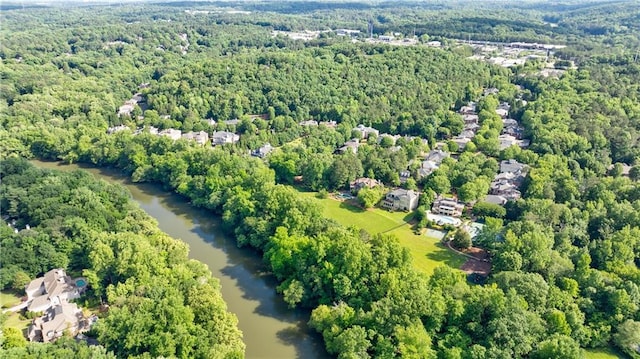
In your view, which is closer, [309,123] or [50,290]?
[50,290]

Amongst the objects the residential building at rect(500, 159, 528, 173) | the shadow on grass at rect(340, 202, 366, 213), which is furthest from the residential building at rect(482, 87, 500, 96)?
the shadow on grass at rect(340, 202, 366, 213)

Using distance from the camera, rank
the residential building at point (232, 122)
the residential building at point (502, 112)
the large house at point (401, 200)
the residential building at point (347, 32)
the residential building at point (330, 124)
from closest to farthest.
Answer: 1. the large house at point (401, 200)
2. the residential building at point (330, 124)
3. the residential building at point (232, 122)
4. the residential building at point (502, 112)
5. the residential building at point (347, 32)

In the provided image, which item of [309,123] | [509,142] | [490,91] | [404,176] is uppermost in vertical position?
[490,91]

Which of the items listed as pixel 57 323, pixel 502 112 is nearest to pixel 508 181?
pixel 502 112

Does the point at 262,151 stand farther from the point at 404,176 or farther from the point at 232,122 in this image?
the point at 404,176

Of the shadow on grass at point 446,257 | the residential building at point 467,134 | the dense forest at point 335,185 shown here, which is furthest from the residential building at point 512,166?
the shadow on grass at point 446,257

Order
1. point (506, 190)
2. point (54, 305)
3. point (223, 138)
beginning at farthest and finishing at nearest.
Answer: point (223, 138) < point (506, 190) < point (54, 305)

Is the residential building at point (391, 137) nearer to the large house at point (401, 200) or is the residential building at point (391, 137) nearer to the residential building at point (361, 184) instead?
the residential building at point (361, 184)
